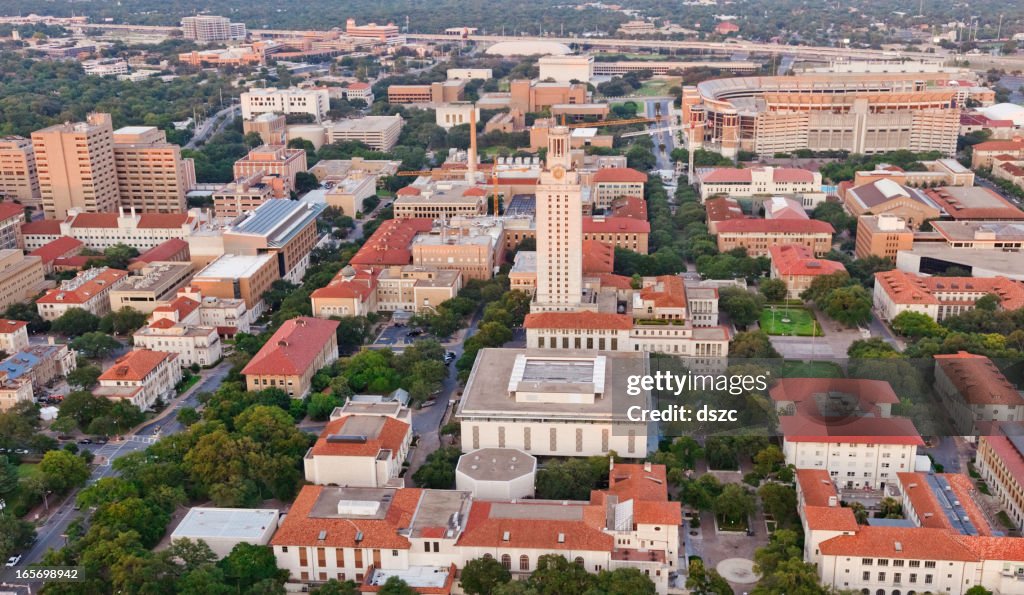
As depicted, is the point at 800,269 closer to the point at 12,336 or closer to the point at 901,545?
the point at 901,545

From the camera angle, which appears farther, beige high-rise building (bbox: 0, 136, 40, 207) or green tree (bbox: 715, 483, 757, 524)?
beige high-rise building (bbox: 0, 136, 40, 207)

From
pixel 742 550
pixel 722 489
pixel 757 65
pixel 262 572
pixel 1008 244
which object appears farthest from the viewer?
pixel 757 65

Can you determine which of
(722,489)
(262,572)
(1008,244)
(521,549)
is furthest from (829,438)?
(1008,244)

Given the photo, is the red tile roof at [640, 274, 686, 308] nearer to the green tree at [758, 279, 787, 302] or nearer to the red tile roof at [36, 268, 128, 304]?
the green tree at [758, 279, 787, 302]

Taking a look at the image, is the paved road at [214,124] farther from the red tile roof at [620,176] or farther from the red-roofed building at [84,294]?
the red-roofed building at [84,294]

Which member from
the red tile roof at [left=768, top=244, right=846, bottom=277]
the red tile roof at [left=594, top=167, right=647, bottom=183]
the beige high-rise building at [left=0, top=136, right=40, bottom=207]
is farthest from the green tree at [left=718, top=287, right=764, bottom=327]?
the beige high-rise building at [left=0, top=136, right=40, bottom=207]

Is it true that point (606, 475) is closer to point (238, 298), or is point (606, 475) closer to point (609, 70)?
point (238, 298)

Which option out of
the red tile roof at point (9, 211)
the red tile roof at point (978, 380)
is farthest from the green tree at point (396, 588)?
the red tile roof at point (9, 211)
